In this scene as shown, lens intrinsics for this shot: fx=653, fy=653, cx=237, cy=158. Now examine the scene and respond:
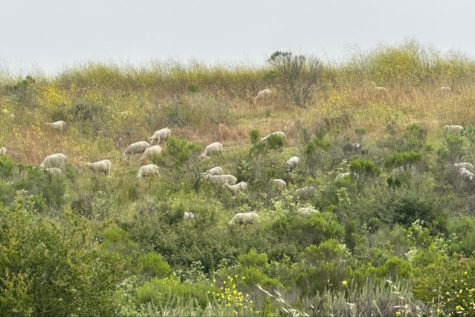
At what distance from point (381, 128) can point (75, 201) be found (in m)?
8.49

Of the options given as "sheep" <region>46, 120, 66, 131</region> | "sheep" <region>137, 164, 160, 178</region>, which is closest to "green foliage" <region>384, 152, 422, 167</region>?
"sheep" <region>137, 164, 160, 178</region>

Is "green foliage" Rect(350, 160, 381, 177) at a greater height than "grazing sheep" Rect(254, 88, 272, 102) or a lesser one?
lesser

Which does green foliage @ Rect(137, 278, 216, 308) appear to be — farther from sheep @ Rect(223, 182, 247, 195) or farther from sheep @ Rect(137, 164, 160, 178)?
sheep @ Rect(137, 164, 160, 178)

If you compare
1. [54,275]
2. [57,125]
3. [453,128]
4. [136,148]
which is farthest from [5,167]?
[453,128]

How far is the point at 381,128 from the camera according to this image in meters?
15.8

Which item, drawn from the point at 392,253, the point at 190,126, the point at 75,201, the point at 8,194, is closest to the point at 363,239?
the point at 392,253

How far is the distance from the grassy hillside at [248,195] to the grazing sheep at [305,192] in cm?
5

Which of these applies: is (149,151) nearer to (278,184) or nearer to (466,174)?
(278,184)

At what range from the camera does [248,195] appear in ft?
34.5

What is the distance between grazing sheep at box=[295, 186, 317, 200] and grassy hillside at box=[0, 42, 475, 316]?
1.8 inches

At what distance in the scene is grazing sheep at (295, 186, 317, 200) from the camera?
33.4 feet

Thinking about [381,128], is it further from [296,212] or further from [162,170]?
[296,212]

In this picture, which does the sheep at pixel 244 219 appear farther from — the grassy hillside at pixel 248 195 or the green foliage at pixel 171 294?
the green foliage at pixel 171 294

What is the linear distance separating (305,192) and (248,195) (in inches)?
36.8
